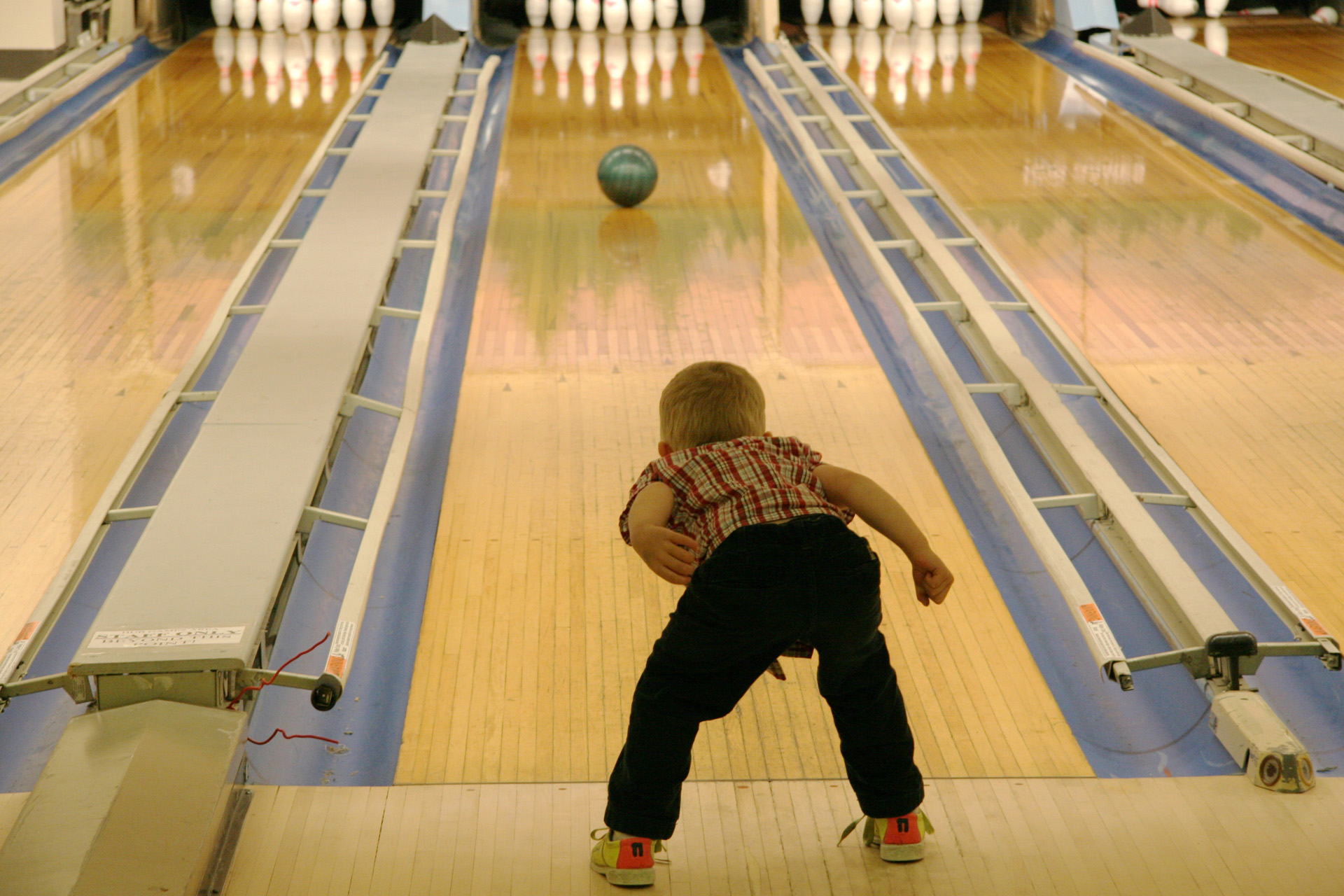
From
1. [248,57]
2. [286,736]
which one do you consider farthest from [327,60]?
[286,736]

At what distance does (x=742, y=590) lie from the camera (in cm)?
110

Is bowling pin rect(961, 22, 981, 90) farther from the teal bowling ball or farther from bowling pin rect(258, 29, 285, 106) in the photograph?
bowling pin rect(258, 29, 285, 106)

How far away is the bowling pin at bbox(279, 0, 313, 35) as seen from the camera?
6531mm

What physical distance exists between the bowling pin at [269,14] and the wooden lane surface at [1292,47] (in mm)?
4571

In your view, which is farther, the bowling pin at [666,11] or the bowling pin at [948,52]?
the bowling pin at [666,11]

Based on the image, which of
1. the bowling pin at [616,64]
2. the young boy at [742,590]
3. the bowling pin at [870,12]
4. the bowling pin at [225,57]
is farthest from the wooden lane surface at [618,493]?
the bowling pin at [870,12]

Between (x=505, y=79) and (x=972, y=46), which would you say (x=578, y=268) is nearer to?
(x=505, y=79)

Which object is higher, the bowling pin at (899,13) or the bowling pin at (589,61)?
the bowling pin at (899,13)

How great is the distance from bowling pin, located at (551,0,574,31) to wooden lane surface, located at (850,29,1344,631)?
2.05 meters

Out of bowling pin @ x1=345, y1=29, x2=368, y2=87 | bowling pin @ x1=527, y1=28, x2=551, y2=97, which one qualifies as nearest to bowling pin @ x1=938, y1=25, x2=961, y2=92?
bowling pin @ x1=527, y1=28, x2=551, y2=97

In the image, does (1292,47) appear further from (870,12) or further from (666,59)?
(666,59)

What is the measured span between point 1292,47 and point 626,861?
19.7 ft

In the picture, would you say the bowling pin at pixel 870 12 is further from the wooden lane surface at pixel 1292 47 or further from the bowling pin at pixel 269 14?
the bowling pin at pixel 269 14

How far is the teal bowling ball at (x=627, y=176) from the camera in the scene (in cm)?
390
